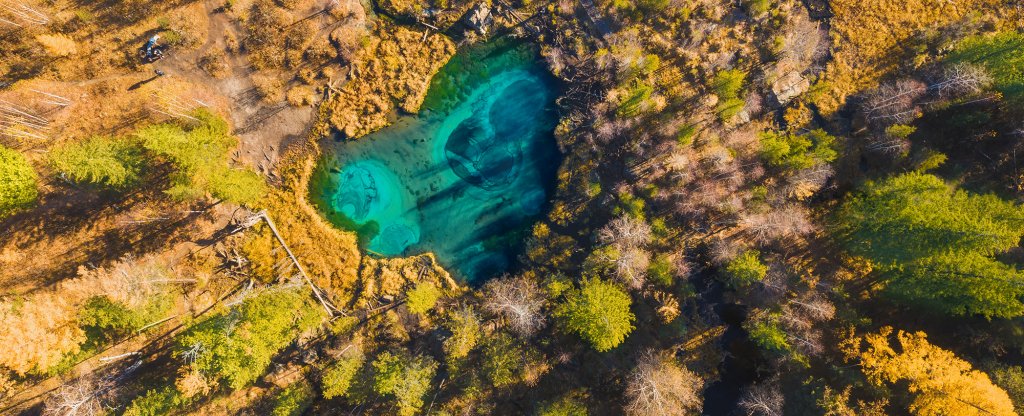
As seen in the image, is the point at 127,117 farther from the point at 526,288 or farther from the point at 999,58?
the point at 999,58

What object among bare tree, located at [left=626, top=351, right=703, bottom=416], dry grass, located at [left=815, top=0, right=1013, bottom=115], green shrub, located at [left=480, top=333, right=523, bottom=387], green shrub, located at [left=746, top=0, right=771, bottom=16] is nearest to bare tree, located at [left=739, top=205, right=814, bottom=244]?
dry grass, located at [left=815, top=0, right=1013, bottom=115]

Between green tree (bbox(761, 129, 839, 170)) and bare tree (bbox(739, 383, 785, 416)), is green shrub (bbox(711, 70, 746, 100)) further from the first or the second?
bare tree (bbox(739, 383, 785, 416))

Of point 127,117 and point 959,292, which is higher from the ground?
point 127,117

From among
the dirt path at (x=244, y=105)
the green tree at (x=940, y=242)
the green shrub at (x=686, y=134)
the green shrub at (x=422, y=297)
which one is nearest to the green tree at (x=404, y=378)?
the green shrub at (x=422, y=297)

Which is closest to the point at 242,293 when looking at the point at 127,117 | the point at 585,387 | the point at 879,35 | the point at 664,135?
the point at 127,117

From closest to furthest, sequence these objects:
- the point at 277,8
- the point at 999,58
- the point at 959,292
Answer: the point at 959,292, the point at 999,58, the point at 277,8

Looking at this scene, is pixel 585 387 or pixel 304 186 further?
pixel 304 186

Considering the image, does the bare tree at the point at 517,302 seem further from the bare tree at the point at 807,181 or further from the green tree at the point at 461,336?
the bare tree at the point at 807,181
